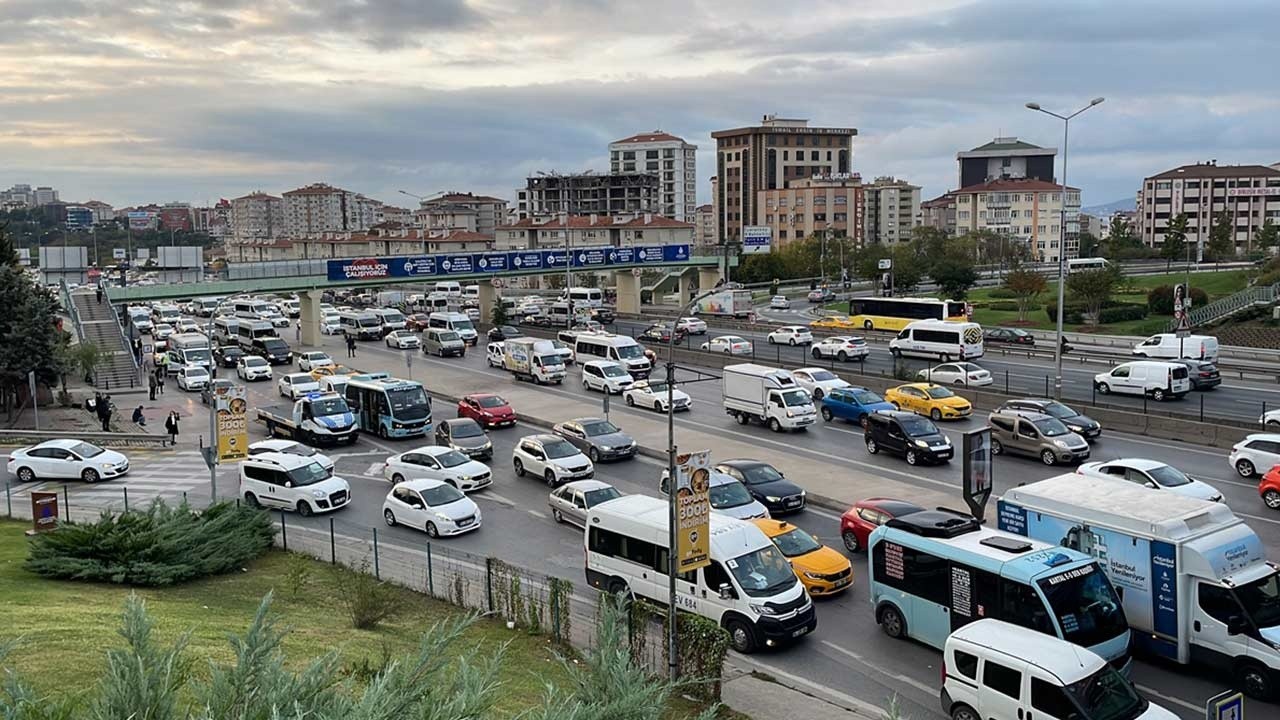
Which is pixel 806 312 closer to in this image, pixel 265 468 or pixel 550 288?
pixel 550 288

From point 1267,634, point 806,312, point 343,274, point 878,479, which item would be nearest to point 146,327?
point 343,274

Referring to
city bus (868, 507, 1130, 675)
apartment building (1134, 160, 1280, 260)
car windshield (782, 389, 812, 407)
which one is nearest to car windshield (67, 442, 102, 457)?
car windshield (782, 389, 812, 407)

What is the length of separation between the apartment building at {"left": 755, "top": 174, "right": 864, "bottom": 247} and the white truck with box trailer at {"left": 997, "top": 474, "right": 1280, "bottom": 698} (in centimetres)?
13014

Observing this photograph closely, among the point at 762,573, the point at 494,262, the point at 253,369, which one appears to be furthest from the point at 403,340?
the point at 762,573

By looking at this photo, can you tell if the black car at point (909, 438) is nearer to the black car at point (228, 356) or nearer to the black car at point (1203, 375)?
the black car at point (1203, 375)

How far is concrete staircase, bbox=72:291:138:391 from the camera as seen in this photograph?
53.7 m

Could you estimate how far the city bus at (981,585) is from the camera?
14594 millimetres

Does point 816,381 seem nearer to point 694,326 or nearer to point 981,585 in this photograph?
point 981,585

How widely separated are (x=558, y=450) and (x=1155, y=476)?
15.1 meters

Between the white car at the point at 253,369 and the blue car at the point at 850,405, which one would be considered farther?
the white car at the point at 253,369

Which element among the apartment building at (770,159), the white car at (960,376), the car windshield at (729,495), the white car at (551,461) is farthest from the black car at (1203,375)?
the apartment building at (770,159)

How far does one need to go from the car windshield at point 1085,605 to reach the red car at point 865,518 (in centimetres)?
601

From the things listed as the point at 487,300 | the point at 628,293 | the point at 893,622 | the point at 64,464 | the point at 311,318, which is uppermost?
the point at 628,293

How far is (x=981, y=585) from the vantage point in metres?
15.2
